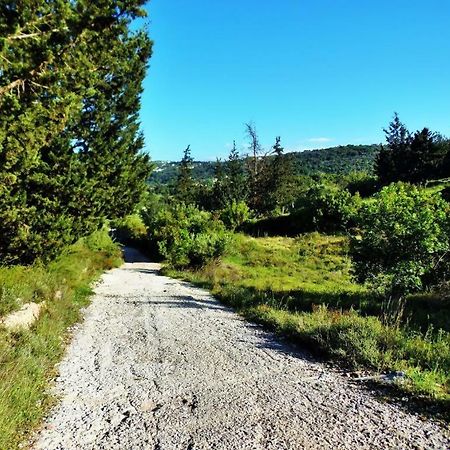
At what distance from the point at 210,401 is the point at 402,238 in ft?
27.7

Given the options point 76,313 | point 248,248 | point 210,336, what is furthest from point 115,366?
point 248,248

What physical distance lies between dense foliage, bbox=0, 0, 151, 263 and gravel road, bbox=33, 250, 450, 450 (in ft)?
14.8

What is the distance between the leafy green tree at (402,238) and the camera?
1127cm

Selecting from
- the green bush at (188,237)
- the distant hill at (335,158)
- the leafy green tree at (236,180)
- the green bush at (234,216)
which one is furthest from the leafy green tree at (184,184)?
the distant hill at (335,158)

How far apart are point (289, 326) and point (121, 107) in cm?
1949

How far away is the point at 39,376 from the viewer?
5715 millimetres

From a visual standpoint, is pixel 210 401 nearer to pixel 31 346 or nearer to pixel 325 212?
pixel 31 346

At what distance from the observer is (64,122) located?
8.95 m

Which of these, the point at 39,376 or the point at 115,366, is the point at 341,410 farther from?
the point at 39,376

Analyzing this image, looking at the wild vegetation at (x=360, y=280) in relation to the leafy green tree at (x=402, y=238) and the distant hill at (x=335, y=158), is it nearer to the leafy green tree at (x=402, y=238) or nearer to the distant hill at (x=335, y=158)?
the leafy green tree at (x=402, y=238)

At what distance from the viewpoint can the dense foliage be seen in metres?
7.43

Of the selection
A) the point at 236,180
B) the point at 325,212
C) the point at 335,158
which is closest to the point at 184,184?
the point at 236,180

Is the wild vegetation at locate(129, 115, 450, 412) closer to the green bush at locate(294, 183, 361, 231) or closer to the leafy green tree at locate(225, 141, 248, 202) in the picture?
the green bush at locate(294, 183, 361, 231)

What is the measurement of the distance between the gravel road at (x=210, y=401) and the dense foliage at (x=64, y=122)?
450 cm
